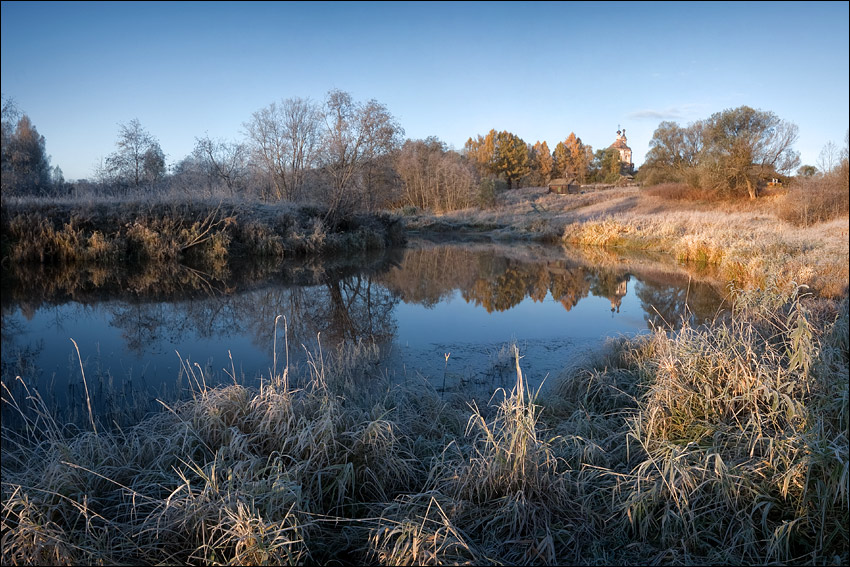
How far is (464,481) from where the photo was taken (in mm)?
3240

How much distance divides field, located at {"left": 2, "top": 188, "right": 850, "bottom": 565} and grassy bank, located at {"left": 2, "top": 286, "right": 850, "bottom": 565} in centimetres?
1

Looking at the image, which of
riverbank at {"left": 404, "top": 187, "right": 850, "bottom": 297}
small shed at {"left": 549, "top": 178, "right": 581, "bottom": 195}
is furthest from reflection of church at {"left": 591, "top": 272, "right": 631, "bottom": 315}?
small shed at {"left": 549, "top": 178, "right": 581, "bottom": 195}

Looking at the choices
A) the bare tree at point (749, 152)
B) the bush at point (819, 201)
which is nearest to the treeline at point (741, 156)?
the bare tree at point (749, 152)

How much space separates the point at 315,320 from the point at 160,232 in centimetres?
986

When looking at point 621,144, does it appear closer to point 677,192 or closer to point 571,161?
point 571,161

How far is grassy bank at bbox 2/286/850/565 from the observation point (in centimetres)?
273

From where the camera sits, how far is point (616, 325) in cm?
937

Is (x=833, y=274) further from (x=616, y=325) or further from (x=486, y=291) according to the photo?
(x=486, y=291)

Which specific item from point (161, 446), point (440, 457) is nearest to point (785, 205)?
point (440, 457)

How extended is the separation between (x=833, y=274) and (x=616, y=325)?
4313 millimetres

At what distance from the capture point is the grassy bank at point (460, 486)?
273 centimetres

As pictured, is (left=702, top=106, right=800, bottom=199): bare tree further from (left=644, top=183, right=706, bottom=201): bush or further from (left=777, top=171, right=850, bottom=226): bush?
(left=777, top=171, right=850, bottom=226): bush

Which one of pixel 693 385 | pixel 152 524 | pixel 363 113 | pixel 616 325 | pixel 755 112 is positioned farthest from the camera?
pixel 755 112

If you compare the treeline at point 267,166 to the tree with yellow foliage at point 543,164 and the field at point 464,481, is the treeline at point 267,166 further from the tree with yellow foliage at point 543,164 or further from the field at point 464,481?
the tree with yellow foliage at point 543,164
